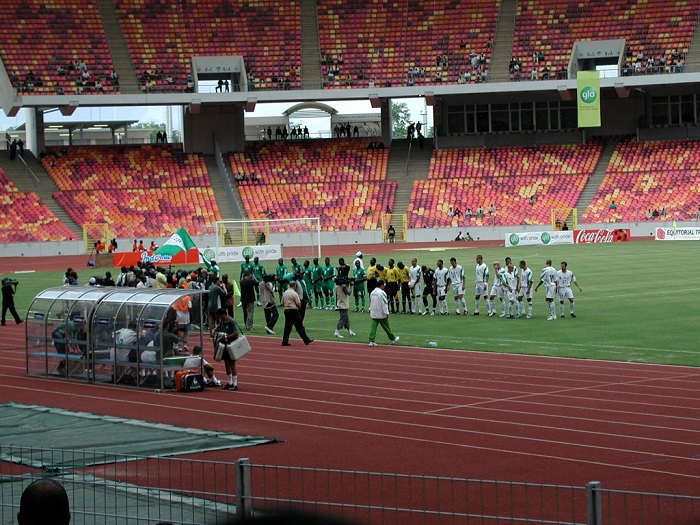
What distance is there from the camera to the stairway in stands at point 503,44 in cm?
6519

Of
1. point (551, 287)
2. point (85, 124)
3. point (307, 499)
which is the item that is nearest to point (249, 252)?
point (551, 287)

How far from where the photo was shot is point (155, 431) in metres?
14.1

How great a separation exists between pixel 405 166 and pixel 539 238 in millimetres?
13435

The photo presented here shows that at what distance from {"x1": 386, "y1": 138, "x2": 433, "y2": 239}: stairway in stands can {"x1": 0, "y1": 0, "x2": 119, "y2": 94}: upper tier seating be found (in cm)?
1704

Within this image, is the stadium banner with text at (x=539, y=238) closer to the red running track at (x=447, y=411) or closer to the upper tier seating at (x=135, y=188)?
the upper tier seating at (x=135, y=188)

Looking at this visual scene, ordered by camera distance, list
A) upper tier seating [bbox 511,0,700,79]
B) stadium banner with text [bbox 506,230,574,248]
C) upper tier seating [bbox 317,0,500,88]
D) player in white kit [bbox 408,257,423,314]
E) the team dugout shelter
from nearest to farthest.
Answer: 1. the team dugout shelter
2. player in white kit [bbox 408,257,423,314]
3. stadium banner with text [bbox 506,230,574,248]
4. upper tier seating [bbox 511,0,700,79]
5. upper tier seating [bbox 317,0,500,88]

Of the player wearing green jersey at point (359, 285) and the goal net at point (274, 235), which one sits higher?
the goal net at point (274, 235)

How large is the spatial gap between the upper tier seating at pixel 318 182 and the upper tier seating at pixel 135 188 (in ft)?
8.93

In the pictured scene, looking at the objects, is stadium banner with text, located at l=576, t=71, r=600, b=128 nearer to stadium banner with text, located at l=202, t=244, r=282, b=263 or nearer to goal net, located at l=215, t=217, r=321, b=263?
goal net, located at l=215, t=217, r=321, b=263

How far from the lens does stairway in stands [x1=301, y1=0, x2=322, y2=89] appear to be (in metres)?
65.1

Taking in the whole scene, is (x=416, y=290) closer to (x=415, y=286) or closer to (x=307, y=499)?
(x=415, y=286)

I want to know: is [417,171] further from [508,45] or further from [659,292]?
[659,292]

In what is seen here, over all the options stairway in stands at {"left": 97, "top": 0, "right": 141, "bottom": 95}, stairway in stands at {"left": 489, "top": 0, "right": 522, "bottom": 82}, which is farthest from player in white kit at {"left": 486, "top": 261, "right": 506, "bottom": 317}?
stairway in stands at {"left": 97, "top": 0, "right": 141, "bottom": 95}

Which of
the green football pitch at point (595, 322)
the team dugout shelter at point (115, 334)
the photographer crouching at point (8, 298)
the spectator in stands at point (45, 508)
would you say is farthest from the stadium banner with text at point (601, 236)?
the spectator in stands at point (45, 508)
